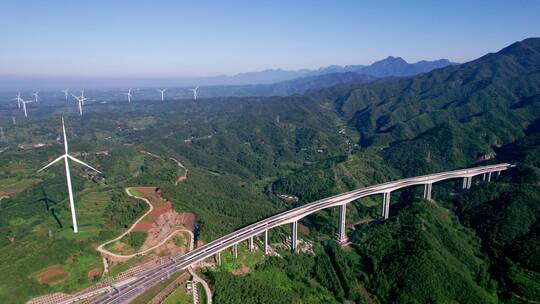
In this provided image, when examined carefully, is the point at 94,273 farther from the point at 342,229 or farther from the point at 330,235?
the point at 330,235

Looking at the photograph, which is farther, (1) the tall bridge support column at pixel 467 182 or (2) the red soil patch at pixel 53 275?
(1) the tall bridge support column at pixel 467 182

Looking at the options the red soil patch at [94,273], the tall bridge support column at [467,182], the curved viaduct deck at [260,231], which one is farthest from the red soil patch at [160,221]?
the tall bridge support column at [467,182]

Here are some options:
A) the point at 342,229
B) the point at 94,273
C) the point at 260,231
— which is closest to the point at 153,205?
the point at 94,273

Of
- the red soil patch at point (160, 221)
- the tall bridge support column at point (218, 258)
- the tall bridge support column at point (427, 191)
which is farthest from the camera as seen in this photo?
the tall bridge support column at point (427, 191)

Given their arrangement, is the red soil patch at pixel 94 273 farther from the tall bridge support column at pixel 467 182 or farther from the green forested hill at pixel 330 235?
the tall bridge support column at pixel 467 182

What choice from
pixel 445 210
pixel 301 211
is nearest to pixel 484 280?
pixel 445 210

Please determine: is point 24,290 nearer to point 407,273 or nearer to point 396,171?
point 407,273

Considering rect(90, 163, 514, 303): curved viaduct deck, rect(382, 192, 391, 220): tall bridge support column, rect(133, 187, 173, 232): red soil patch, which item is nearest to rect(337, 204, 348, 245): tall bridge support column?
rect(90, 163, 514, 303): curved viaduct deck
